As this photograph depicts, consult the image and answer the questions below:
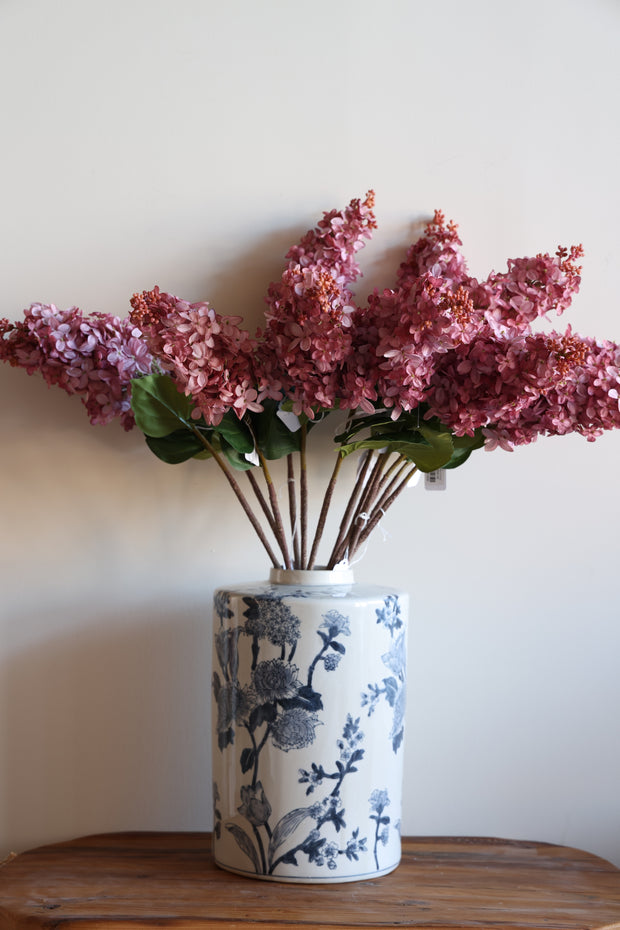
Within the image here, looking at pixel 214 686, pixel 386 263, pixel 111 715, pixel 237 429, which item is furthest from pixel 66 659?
pixel 386 263

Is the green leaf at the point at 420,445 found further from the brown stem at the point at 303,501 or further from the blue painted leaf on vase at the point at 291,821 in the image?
the blue painted leaf on vase at the point at 291,821

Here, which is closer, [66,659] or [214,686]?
[214,686]

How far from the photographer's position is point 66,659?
3.42 ft

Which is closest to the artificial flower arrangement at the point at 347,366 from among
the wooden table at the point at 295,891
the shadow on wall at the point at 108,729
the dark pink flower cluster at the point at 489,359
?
the dark pink flower cluster at the point at 489,359

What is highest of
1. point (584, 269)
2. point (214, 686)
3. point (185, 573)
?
point (584, 269)

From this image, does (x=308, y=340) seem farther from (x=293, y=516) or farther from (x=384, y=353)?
(x=293, y=516)

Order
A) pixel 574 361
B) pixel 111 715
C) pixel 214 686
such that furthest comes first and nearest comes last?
pixel 111 715 → pixel 214 686 → pixel 574 361

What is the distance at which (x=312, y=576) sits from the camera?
900 millimetres

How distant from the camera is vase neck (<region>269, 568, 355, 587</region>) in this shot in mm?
900

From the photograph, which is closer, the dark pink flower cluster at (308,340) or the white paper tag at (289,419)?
the dark pink flower cluster at (308,340)

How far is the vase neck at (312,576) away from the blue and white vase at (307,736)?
0.10 ft

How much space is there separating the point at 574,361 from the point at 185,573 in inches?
21.0

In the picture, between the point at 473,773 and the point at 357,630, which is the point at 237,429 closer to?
the point at 357,630

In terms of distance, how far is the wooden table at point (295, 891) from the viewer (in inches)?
29.7
